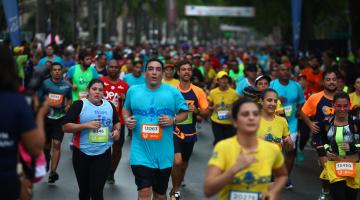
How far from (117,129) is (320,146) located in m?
2.16

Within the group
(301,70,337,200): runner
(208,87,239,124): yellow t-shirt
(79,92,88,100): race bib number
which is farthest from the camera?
(79,92,88,100): race bib number

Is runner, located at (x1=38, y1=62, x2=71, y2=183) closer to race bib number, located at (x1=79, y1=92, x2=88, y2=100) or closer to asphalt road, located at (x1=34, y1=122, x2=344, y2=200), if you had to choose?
asphalt road, located at (x1=34, y1=122, x2=344, y2=200)

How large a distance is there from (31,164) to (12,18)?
1289 centimetres

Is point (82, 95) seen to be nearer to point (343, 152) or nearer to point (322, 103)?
point (322, 103)

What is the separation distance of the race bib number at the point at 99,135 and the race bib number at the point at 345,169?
2393 mm

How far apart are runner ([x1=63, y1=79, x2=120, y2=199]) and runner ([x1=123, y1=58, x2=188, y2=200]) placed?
1.38 ft

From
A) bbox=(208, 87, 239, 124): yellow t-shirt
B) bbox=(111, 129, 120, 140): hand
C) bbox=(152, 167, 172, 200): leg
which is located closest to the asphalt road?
bbox=(208, 87, 239, 124): yellow t-shirt

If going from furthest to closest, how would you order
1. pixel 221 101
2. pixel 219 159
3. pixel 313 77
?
1. pixel 313 77
2. pixel 221 101
3. pixel 219 159

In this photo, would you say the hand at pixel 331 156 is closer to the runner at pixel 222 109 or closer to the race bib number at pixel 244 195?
the race bib number at pixel 244 195

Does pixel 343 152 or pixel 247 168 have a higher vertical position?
pixel 247 168

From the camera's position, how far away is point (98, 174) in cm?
846

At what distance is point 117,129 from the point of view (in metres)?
8.95

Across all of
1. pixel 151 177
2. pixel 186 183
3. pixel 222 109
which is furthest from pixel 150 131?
pixel 222 109

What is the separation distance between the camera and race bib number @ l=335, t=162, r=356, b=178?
8.44 meters
